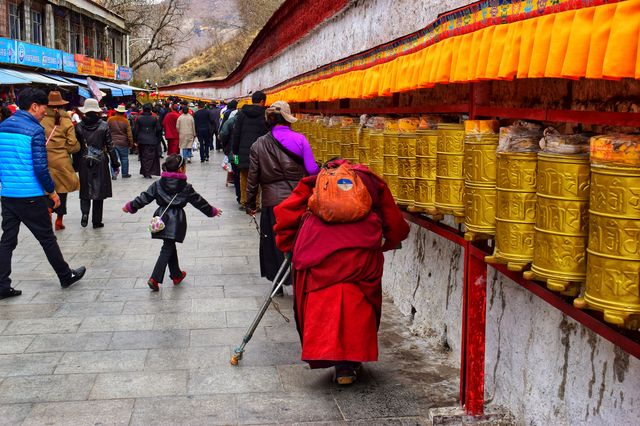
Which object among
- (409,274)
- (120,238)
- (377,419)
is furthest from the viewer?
(120,238)

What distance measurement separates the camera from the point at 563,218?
2801 millimetres

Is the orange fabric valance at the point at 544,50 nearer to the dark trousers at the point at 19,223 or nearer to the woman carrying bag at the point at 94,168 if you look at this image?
the dark trousers at the point at 19,223

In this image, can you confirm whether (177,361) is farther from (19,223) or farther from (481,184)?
(481,184)

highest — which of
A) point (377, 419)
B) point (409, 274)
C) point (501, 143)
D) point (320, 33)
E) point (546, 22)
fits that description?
point (320, 33)

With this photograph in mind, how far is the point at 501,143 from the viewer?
10.9ft

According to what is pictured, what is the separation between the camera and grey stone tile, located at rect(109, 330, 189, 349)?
565 cm

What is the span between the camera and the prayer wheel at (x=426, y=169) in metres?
4.46

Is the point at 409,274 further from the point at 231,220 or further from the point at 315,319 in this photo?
the point at 231,220

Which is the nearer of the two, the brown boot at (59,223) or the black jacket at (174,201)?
the black jacket at (174,201)

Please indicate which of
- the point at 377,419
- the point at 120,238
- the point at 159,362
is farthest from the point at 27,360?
the point at 120,238

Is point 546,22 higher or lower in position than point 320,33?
lower

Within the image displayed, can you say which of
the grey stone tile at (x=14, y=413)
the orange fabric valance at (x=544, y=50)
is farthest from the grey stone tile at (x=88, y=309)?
the orange fabric valance at (x=544, y=50)

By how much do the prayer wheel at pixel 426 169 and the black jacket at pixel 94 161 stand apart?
691cm

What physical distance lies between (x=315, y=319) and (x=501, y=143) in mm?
1793
